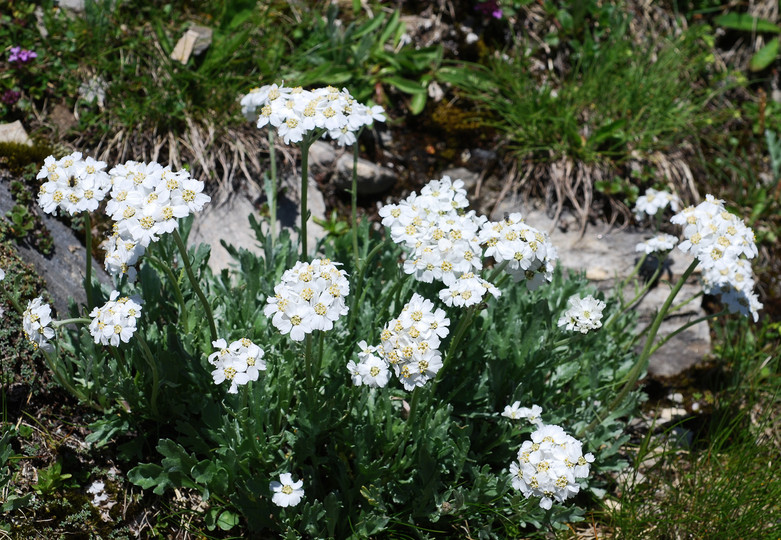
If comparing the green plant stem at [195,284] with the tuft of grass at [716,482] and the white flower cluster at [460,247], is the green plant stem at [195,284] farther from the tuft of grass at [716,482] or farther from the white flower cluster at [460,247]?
the tuft of grass at [716,482]

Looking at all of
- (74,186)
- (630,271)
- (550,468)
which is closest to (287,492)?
(550,468)

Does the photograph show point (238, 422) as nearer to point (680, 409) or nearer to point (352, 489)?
point (352, 489)

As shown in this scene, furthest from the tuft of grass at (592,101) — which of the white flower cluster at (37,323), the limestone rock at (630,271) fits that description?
the white flower cluster at (37,323)

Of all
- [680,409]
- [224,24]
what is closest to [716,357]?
[680,409]

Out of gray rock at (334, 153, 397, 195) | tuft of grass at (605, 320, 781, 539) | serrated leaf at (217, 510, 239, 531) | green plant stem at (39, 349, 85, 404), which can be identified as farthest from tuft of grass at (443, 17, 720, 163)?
green plant stem at (39, 349, 85, 404)

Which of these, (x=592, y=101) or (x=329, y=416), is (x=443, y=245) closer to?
(x=329, y=416)

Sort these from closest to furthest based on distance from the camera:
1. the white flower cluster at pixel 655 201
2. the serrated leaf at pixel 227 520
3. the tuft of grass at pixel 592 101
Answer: the serrated leaf at pixel 227 520, the white flower cluster at pixel 655 201, the tuft of grass at pixel 592 101

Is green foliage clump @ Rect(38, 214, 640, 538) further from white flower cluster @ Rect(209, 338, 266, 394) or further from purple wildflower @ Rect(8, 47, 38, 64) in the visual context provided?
purple wildflower @ Rect(8, 47, 38, 64)
